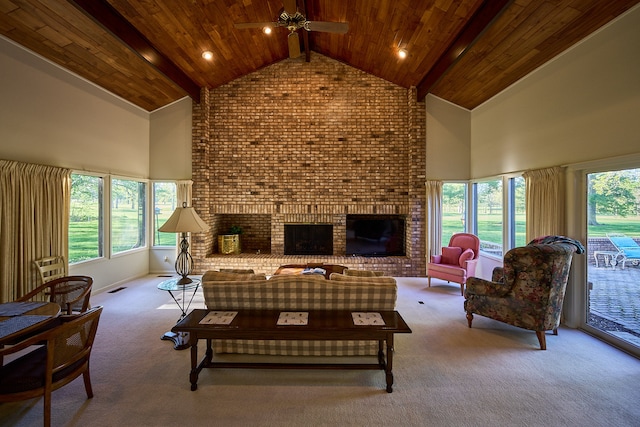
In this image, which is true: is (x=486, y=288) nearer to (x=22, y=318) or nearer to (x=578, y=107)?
(x=578, y=107)

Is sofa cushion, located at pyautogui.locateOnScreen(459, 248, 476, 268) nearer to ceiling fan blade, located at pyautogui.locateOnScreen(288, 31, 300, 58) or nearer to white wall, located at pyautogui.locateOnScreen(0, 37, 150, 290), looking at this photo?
ceiling fan blade, located at pyautogui.locateOnScreen(288, 31, 300, 58)

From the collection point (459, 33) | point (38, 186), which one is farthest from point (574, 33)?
point (38, 186)

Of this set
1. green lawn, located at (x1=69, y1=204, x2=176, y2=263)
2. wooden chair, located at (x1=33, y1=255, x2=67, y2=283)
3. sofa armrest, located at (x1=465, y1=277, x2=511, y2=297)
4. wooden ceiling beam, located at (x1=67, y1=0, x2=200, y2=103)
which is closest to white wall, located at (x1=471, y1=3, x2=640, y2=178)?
sofa armrest, located at (x1=465, y1=277, x2=511, y2=297)

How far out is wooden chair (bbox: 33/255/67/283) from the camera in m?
4.03

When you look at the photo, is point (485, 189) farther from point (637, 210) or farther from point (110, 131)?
point (110, 131)

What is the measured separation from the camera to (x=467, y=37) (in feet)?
13.9

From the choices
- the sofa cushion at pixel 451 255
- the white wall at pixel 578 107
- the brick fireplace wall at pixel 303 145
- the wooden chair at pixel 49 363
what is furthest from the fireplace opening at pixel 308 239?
the wooden chair at pixel 49 363

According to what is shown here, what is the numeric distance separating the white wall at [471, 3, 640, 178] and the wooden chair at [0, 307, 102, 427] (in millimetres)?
5215

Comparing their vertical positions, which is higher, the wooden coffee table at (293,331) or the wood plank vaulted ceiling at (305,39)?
the wood plank vaulted ceiling at (305,39)

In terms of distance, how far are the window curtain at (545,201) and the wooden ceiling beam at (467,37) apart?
2070 mm

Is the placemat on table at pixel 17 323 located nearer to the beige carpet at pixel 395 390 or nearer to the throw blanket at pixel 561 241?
the beige carpet at pixel 395 390

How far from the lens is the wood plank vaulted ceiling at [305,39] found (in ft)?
11.5

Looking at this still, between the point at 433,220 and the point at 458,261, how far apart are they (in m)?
1.20

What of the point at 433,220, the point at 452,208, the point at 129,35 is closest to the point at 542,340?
the point at 433,220
